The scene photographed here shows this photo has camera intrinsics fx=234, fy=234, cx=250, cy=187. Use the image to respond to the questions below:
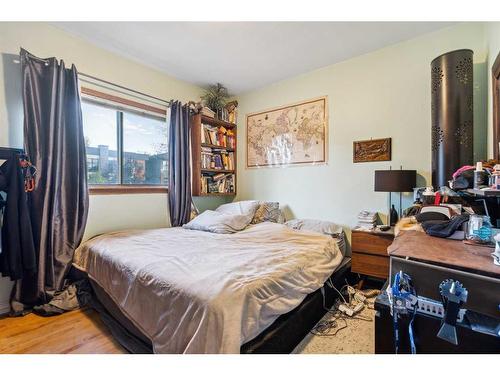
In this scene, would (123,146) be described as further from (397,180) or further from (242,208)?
(397,180)

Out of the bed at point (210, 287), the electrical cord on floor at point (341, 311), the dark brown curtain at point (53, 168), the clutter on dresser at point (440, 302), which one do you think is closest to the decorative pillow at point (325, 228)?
the bed at point (210, 287)

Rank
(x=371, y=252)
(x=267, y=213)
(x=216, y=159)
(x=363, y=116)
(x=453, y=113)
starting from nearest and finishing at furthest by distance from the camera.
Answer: (x=453, y=113)
(x=371, y=252)
(x=363, y=116)
(x=267, y=213)
(x=216, y=159)

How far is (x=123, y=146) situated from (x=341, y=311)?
2.86 metres

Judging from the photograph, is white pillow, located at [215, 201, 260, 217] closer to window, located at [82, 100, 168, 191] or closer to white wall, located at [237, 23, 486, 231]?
white wall, located at [237, 23, 486, 231]

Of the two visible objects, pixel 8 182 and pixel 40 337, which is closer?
pixel 40 337

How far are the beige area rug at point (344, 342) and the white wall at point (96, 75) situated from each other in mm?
2194

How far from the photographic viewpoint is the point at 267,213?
9.75 ft

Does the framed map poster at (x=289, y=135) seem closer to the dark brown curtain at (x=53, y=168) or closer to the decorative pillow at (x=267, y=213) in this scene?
the decorative pillow at (x=267, y=213)

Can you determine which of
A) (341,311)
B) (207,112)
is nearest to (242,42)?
(207,112)

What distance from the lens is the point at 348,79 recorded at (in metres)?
2.75

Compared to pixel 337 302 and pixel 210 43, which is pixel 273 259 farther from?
pixel 210 43

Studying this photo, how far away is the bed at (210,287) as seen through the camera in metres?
1.11
